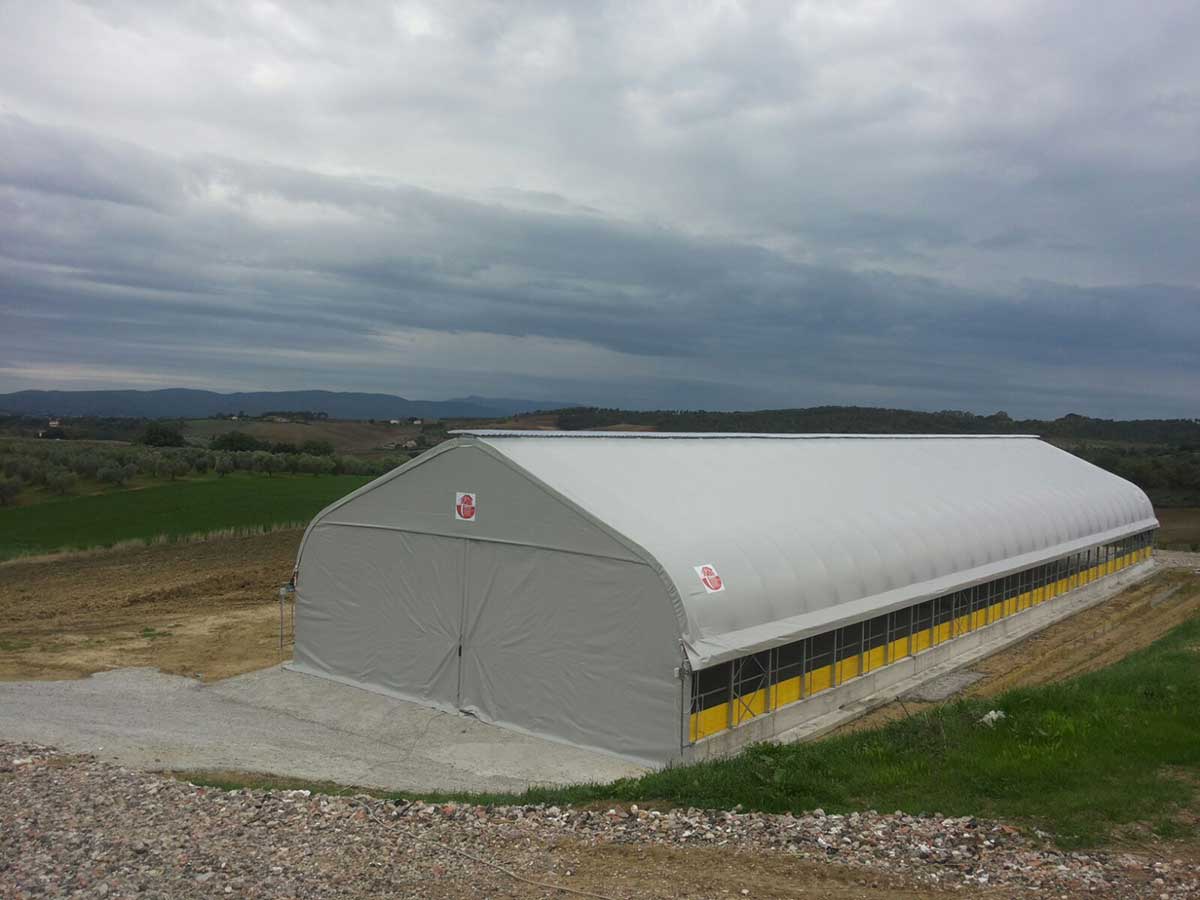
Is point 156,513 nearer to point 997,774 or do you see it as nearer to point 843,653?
point 843,653

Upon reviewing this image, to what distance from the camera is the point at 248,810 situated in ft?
33.9

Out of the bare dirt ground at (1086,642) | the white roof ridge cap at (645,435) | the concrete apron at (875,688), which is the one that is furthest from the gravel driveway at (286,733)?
the bare dirt ground at (1086,642)

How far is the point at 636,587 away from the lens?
53.1 feet

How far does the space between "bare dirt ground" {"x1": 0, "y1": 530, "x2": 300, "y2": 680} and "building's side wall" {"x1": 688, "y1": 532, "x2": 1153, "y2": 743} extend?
11.7 meters

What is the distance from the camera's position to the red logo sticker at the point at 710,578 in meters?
16.5

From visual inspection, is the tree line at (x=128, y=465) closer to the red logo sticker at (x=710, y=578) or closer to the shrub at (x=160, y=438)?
the shrub at (x=160, y=438)

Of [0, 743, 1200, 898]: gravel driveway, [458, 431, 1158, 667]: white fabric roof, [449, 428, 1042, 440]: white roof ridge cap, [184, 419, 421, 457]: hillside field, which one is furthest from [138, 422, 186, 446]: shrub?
[0, 743, 1200, 898]: gravel driveway

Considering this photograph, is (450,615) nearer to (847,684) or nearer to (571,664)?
(571,664)

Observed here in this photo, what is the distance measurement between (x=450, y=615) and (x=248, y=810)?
8.72 metres

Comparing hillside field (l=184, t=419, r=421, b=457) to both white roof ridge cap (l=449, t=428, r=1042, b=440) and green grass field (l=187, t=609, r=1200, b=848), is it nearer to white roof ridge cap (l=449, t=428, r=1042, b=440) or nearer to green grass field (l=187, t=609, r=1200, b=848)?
white roof ridge cap (l=449, t=428, r=1042, b=440)

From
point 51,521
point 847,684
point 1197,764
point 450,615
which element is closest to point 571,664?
point 450,615

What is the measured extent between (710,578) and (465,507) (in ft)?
17.3

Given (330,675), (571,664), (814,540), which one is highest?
(814,540)

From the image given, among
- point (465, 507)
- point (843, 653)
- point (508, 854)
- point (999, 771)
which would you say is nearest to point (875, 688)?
point (843, 653)
